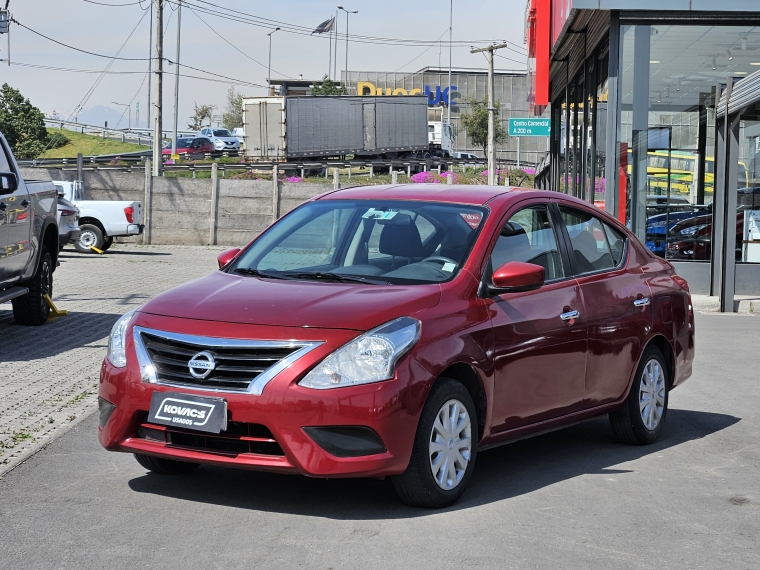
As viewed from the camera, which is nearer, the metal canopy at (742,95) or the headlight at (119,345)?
the headlight at (119,345)

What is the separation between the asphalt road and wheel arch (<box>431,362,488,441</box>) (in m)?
0.41

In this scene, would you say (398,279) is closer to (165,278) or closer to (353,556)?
(353,556)

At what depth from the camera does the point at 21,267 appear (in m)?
12.1

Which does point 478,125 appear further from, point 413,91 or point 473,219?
point 473,219

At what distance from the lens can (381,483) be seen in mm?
6031

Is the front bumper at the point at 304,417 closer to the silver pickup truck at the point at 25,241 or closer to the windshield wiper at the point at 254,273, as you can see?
the windshield wiper at the point at 254,273

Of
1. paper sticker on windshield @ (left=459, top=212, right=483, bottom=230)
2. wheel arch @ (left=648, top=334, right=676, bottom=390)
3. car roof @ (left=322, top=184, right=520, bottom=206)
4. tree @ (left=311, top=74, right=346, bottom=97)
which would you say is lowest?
wheel arch @ (left=648, top=334, right=676, bottom=390)

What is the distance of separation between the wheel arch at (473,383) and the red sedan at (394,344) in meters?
0.01

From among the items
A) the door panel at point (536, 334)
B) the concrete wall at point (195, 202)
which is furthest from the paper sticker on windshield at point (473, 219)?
the concrete wall at point (195, 202)

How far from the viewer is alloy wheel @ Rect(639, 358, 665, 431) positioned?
7.26 m

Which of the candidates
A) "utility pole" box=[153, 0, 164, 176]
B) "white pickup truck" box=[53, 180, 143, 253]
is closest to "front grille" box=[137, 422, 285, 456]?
"white pickup truck" box=[53, 180, 143, 253]

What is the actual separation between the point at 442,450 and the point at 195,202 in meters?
27.5

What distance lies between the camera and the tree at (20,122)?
6575cm

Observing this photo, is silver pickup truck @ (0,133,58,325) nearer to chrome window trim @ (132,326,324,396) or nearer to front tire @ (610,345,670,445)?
chrome window trim @ (132,326,324,396)
